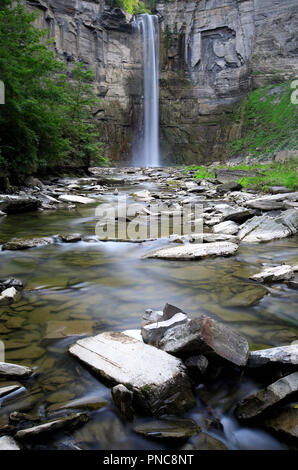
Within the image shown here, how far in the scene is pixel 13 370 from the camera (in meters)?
1.74

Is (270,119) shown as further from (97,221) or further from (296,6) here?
(97,221)

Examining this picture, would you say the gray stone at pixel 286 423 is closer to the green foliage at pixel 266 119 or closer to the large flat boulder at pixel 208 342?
the large flat boulder at pixel 208 342

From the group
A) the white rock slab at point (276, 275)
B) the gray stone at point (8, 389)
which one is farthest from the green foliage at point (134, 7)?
the gray stone at point (8, 389)

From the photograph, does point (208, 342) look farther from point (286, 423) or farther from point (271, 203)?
point (271, 203)

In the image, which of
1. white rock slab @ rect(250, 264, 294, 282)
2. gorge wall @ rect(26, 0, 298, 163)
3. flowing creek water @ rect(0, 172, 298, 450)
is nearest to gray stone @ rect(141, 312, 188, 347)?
flowing creek water @ rect(0, 172, 298, 450)

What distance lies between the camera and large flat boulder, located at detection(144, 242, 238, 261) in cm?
405

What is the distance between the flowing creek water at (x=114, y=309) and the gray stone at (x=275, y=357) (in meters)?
0.12

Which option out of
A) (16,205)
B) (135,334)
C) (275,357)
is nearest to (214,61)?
(16,205)

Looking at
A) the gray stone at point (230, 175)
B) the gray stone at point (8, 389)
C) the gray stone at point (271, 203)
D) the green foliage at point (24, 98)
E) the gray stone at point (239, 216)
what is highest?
the green foliage at point (24, 98)

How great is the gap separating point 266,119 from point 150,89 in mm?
14933

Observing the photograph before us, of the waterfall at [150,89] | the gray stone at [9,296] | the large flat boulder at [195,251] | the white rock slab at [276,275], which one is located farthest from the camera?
the waterfall at [150,89]

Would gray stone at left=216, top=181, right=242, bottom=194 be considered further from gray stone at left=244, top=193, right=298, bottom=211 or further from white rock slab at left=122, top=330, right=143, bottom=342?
white rock slab at left=122, top=330, right=143, bottom=342

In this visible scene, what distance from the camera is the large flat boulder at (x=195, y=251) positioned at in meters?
4.05

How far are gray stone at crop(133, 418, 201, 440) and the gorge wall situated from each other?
3756cm
